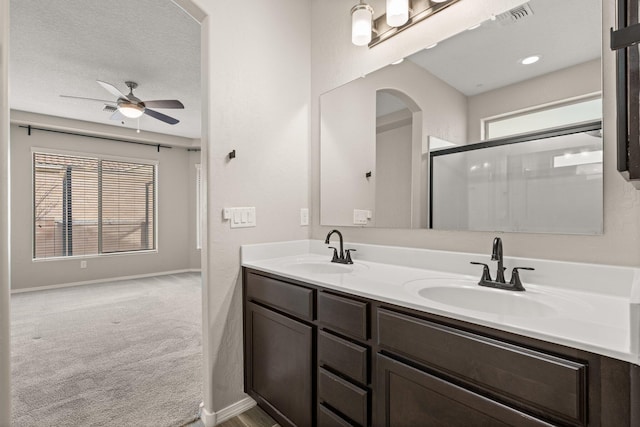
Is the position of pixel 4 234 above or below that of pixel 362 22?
below

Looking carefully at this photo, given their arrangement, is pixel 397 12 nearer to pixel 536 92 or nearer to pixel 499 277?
pixel 536 92

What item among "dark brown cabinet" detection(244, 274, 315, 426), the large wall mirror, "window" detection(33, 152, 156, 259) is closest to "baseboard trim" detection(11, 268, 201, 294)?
"window" detection(33, 152, 156, 259)

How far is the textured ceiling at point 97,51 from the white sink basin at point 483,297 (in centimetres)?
256

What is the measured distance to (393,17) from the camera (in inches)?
65.3

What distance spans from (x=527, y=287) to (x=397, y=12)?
4.85 feet

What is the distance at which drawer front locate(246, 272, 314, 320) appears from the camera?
1.45m

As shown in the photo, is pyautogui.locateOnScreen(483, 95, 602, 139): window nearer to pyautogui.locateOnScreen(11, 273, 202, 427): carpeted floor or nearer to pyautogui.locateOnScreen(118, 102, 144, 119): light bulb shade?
pyautogui.locateOnScreen(11, 273, 202, 427): carpeted floor

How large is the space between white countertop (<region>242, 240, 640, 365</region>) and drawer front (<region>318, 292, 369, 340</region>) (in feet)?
0.17

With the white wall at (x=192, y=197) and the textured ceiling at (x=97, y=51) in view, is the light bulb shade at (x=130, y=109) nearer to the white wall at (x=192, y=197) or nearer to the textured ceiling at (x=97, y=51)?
the textured ceiling at (x=97, y=51)

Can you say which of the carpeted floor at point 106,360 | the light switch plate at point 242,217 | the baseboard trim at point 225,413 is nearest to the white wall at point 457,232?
the light switch plate at point 242,217

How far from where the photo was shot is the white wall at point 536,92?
1.19m

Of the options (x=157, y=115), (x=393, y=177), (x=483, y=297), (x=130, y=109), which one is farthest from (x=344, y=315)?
(x=157, y=115)

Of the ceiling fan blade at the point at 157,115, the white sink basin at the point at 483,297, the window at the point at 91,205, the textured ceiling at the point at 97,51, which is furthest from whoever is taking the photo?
the window at the point at 91,205

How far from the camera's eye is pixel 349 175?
2.09m
